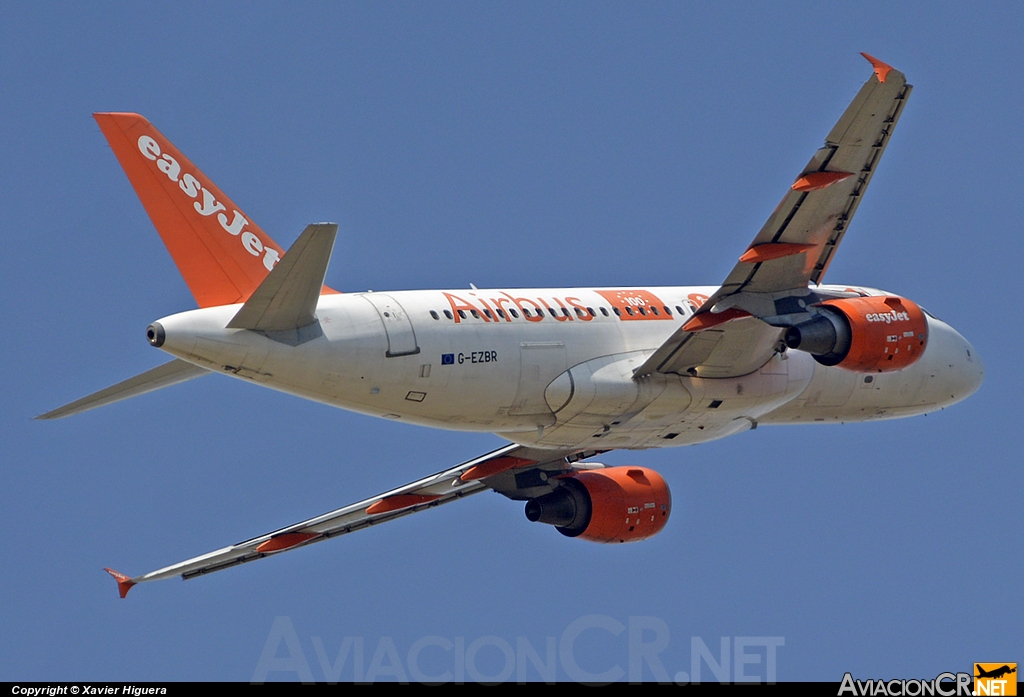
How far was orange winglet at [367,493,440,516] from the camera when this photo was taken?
142ft

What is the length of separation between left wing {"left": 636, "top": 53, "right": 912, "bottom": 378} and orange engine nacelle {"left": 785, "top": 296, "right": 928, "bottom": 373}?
53 centimetres

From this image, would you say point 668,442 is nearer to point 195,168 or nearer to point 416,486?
point 416,486

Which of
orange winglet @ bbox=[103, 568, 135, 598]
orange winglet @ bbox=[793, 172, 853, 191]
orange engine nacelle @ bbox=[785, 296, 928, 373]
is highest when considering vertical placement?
orange winglet @ bbox=[793, 172, 853, 191]

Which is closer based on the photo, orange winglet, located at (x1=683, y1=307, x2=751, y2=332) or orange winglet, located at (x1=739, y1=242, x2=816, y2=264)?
orange winglet, located at (x1=739, y1=242, x2=816, y2=264)

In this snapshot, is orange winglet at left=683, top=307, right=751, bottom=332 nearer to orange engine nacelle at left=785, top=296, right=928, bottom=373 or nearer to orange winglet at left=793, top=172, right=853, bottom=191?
orange engine nacelle at left=785, top=296, right=928, bottom=373

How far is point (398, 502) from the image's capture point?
43469 mm

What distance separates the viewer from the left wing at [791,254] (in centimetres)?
3372

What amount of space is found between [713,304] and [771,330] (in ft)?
Result: 5.95

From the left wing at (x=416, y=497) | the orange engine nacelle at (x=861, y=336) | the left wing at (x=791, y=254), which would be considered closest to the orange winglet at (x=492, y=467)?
the left wing at (x=416, y=497)

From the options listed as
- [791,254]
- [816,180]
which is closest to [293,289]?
[791,254]

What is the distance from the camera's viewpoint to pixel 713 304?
36.3 metres

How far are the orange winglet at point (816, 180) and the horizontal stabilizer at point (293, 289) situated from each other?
30.7 feet

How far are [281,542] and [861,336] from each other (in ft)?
51.3

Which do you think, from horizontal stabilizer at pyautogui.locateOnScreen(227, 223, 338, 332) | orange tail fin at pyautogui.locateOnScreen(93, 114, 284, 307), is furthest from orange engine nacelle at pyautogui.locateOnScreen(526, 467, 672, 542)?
horizontal stabilizer at pyautogui.locateOnScreen(227, 223, 338, 332)
